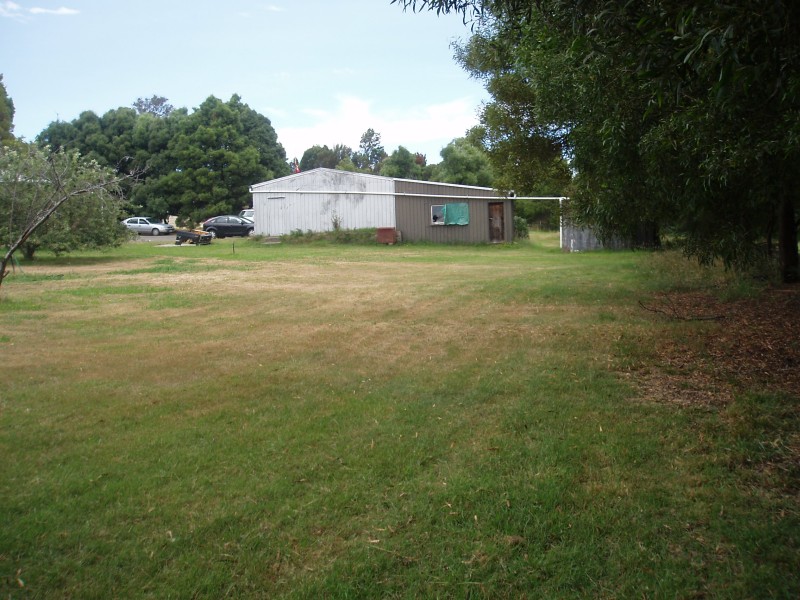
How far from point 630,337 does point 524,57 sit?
398cm

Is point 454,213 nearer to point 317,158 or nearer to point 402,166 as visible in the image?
point 402,166

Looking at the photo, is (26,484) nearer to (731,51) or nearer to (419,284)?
(731,51)

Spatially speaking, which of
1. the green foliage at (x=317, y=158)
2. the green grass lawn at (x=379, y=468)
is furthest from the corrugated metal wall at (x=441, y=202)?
the green foliage at (x=317, y=158)

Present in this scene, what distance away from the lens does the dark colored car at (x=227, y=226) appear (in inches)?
1567

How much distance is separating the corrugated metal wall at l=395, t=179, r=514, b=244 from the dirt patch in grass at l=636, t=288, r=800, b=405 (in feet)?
68.7

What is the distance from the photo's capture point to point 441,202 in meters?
32.6

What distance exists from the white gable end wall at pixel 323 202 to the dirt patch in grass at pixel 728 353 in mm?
22677

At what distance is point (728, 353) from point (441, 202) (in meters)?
25.3

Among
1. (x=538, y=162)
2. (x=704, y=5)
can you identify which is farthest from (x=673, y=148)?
(x=538, y=162)

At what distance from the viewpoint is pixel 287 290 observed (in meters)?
14.2

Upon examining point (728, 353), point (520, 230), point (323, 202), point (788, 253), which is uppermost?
point (323, 202)

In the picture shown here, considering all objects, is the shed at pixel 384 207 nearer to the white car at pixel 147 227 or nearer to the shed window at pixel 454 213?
the shed window at pixel 454 213

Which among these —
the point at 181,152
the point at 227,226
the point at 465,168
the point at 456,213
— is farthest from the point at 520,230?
the point at 181,152

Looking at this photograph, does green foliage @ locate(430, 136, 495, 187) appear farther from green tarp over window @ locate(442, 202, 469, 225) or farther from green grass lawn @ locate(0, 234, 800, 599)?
green grass lawn @ locate(0, 234, 800, 599)
